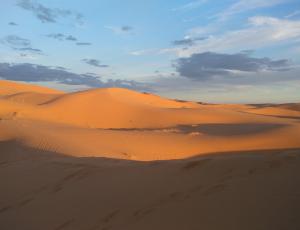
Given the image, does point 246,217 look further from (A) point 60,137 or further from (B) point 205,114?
(B) point 205,114

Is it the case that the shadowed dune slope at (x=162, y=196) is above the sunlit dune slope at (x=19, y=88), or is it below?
below

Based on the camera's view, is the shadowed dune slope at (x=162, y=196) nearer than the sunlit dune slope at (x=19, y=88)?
Yes

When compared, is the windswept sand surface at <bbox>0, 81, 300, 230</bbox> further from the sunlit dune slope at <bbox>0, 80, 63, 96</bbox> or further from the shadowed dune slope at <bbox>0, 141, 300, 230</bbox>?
the sunlit dune slope at <bbox>0, 80, 63, 96</bbox>

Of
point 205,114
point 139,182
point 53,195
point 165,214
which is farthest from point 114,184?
point 205,114

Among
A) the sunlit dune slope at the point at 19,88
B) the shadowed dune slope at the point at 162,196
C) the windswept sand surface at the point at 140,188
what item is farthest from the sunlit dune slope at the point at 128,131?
the sunlit dune slope at the point at 19,88

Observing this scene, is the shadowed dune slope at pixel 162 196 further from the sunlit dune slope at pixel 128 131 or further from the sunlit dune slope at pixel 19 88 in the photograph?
the sunlit dune slope at pixel 19 88

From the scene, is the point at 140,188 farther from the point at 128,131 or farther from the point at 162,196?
the point at 128,131

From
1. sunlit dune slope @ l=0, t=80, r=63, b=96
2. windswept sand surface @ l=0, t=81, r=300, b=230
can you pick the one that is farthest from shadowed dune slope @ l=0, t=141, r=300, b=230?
sunlit dune slope @ l=0, t=80, r=63, b=96

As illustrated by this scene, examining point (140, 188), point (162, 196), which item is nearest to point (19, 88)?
point (140, 188)

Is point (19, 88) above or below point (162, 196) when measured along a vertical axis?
above

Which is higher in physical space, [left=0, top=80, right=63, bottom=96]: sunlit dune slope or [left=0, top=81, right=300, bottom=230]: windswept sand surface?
[left=0, top=80, right=63, bottom=96]: sunlit dune slope

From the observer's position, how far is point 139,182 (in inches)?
257

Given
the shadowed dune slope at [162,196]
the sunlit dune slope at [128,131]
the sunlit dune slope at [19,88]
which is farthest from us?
the sunlit dune slope at [19,88]

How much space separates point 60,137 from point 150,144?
299 centimetres
